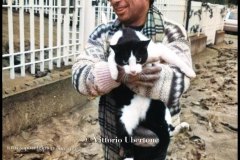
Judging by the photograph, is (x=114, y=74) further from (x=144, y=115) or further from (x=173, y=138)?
(x=173, y=138)

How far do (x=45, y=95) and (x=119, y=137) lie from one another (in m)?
2.42

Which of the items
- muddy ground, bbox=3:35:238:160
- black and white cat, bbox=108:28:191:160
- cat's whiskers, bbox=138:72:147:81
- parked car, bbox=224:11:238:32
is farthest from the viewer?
parked car, bbox=224:11:238:32

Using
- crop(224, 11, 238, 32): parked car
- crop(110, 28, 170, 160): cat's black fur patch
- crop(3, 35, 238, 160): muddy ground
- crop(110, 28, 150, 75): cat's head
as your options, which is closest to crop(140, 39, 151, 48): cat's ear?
crop(110, 28, 150, 75): cat's head

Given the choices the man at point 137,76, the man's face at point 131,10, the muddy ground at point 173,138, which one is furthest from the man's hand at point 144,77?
the muddy ground at point 173,138

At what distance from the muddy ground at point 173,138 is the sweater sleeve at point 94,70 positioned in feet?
6.18

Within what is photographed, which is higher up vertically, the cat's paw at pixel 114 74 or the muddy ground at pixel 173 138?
the cat's paw at pixel 114 74

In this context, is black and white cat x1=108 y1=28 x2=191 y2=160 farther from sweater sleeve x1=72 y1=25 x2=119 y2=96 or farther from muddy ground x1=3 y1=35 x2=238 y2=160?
muddy ground x1=3 y1=35 x2=238 y2=160

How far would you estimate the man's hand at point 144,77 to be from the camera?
1313 mm

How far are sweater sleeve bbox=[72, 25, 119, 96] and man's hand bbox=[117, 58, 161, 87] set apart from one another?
0.15 ft

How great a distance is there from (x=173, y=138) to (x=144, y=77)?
8.69 feet

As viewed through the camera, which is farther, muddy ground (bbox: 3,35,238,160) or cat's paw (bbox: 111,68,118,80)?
muddy ground (bbox: 3,35,238,160)

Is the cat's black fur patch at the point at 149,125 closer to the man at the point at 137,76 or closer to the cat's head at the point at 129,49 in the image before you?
the man at the point at 137,76

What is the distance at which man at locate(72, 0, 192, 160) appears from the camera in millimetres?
1360

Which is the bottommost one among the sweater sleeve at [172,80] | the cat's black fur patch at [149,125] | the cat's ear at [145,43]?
the cat's black fur patch at [149,125]
